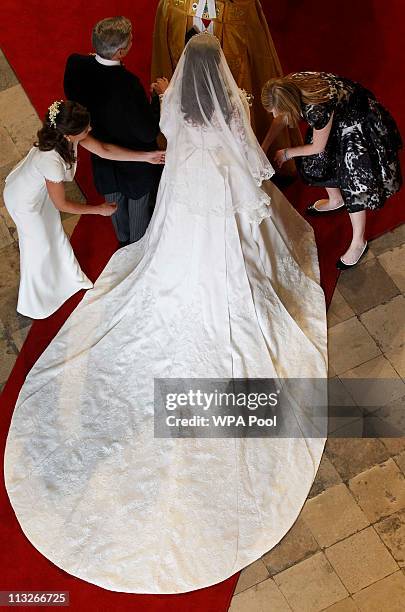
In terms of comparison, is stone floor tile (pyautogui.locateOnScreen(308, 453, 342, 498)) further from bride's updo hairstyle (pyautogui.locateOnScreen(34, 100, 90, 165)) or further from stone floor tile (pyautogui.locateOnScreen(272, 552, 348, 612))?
bride's updo hairstyle (pyautogui.locateOnScreen(34, 100, 90, 165))

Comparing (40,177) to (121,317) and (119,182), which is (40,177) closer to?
(119,182)

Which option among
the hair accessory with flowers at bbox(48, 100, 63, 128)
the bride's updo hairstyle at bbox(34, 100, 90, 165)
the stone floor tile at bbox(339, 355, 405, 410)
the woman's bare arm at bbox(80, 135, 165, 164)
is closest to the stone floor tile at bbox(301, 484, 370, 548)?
the stone floor tile at bbox(339, 355, 405, 410)

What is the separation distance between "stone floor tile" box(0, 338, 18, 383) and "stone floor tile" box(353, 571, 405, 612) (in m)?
2.25

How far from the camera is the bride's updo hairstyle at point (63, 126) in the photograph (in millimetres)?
3660

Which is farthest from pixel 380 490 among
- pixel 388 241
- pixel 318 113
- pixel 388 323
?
pixel 318 113

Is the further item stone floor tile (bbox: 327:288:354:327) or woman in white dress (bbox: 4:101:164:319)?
stone floor tile (bbox: 327:288:354:327)

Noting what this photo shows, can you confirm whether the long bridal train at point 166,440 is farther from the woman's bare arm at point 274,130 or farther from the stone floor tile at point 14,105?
the stone floor tile at point 14,105

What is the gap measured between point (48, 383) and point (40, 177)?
1.14 m

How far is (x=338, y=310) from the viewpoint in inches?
183

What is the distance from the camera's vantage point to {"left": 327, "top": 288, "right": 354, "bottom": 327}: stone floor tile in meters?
4.64

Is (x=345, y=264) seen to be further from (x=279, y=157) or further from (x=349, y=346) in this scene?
(x=279, y=157)

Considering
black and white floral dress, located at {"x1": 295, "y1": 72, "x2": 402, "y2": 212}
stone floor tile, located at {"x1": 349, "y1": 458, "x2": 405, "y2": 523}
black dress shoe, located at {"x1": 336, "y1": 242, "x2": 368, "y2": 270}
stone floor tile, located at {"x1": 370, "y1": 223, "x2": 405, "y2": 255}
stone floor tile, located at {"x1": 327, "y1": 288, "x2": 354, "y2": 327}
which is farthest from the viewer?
stone floor tile, located at {"x1": 370, "y1": 223, "x2": 405, "y2": 255}

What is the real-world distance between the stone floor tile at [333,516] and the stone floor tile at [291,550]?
41 mm

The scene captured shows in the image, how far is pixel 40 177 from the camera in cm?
392
